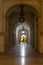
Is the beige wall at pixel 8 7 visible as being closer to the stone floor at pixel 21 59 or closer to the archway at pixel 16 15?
the archway at pixel 16 15

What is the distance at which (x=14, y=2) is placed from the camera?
15930 mm

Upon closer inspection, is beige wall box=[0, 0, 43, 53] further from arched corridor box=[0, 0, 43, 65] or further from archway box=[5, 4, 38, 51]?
archway box=[5, 4, 38, 51]

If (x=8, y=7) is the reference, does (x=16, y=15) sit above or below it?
above

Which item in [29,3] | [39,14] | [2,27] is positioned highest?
[29,3]

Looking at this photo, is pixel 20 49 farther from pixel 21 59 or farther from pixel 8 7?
pixel 21 59

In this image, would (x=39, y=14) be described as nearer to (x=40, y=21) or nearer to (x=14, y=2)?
(x=40, y=21)

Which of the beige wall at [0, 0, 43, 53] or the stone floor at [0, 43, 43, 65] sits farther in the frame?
the beige wall at [0, 0, 43, 53]

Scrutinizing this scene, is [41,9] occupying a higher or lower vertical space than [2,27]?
higher

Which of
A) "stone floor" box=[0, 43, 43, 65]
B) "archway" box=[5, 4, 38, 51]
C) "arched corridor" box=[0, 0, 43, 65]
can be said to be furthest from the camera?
"archway" box=[5, 4, 38, 51]

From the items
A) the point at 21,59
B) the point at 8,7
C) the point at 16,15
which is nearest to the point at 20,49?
the point at 16,15

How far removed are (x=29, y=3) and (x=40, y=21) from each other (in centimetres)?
182

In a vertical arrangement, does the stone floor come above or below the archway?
below

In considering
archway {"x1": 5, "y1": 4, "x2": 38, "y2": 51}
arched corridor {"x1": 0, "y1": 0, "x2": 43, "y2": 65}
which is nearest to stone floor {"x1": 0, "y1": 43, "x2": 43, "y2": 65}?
arched corridor {"x1": 0, "y1": 0, "x2": 43, "y2": 65}

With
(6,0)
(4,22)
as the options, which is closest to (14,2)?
(6,0)
